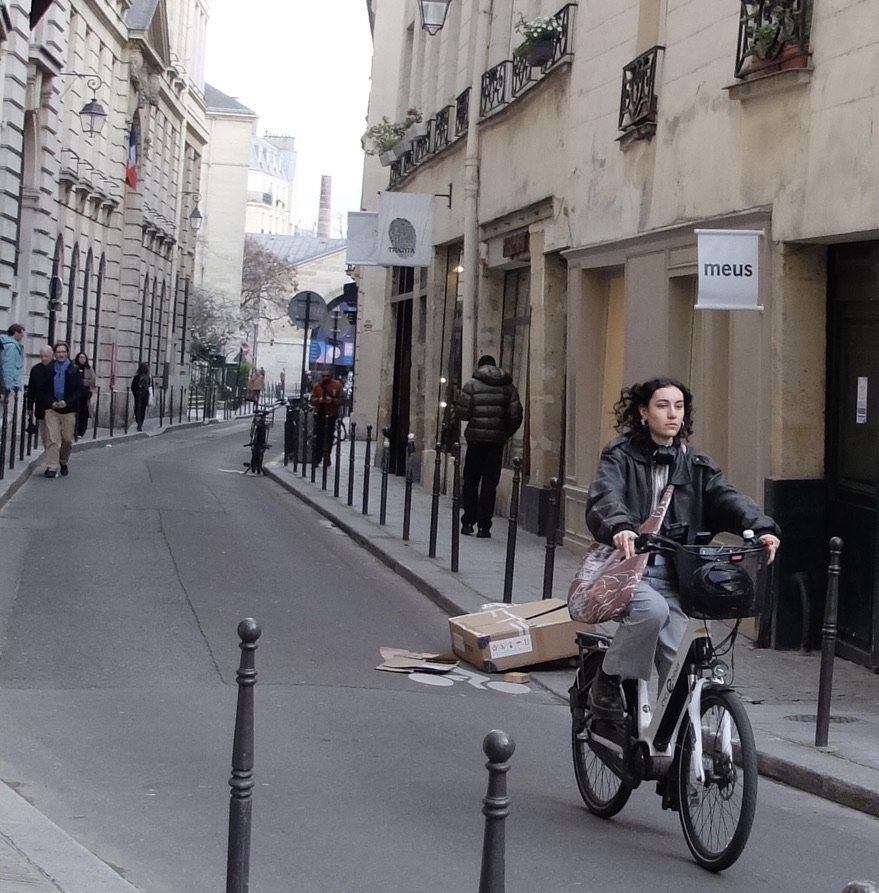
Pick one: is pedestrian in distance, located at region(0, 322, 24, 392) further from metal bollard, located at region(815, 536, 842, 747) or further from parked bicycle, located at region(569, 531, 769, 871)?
parked bicycle, located at region(569, 531, 769, 871)

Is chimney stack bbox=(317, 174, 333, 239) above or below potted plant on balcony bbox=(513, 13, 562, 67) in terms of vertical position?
above

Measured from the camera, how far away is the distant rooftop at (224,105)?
3543 inches

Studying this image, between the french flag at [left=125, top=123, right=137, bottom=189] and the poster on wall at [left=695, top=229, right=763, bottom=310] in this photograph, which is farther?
the french flag at [left=125, top=123, right=137, bottom=189]

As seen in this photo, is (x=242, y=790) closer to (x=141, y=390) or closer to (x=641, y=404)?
(x=641, y=404)

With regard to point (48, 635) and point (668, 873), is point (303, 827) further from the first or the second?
point (48, 635)

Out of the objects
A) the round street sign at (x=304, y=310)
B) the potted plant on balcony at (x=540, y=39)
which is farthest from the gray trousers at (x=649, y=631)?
the round street sign at (x=304, y=310)

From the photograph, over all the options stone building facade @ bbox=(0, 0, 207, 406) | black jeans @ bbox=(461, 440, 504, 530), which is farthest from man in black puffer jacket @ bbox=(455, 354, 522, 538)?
stone building facade @ bbox=(0, 0, 207, 406)

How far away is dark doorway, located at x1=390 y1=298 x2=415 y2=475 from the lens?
2783 centimetres

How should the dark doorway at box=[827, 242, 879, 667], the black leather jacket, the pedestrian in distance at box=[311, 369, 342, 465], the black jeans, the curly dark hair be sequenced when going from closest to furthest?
1. the black leather jacket
2. the curly dark hair
3. the dark doorway at box=[827, 242, 879, 667]
4. the black jeans
5. the pedestrian in distance at box=[311, 369, 342, 465]

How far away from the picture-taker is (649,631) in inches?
237

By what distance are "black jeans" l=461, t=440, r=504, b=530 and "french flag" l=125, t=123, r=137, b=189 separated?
30.2 metres

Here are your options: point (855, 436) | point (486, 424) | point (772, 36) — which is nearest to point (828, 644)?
point (855, 436)

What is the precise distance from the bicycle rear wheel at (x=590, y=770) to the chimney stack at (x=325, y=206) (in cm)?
15681

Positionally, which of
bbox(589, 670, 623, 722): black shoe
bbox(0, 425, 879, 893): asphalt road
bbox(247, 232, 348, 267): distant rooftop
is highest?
bbox(247, 232, 348, 267): distant rooftop
